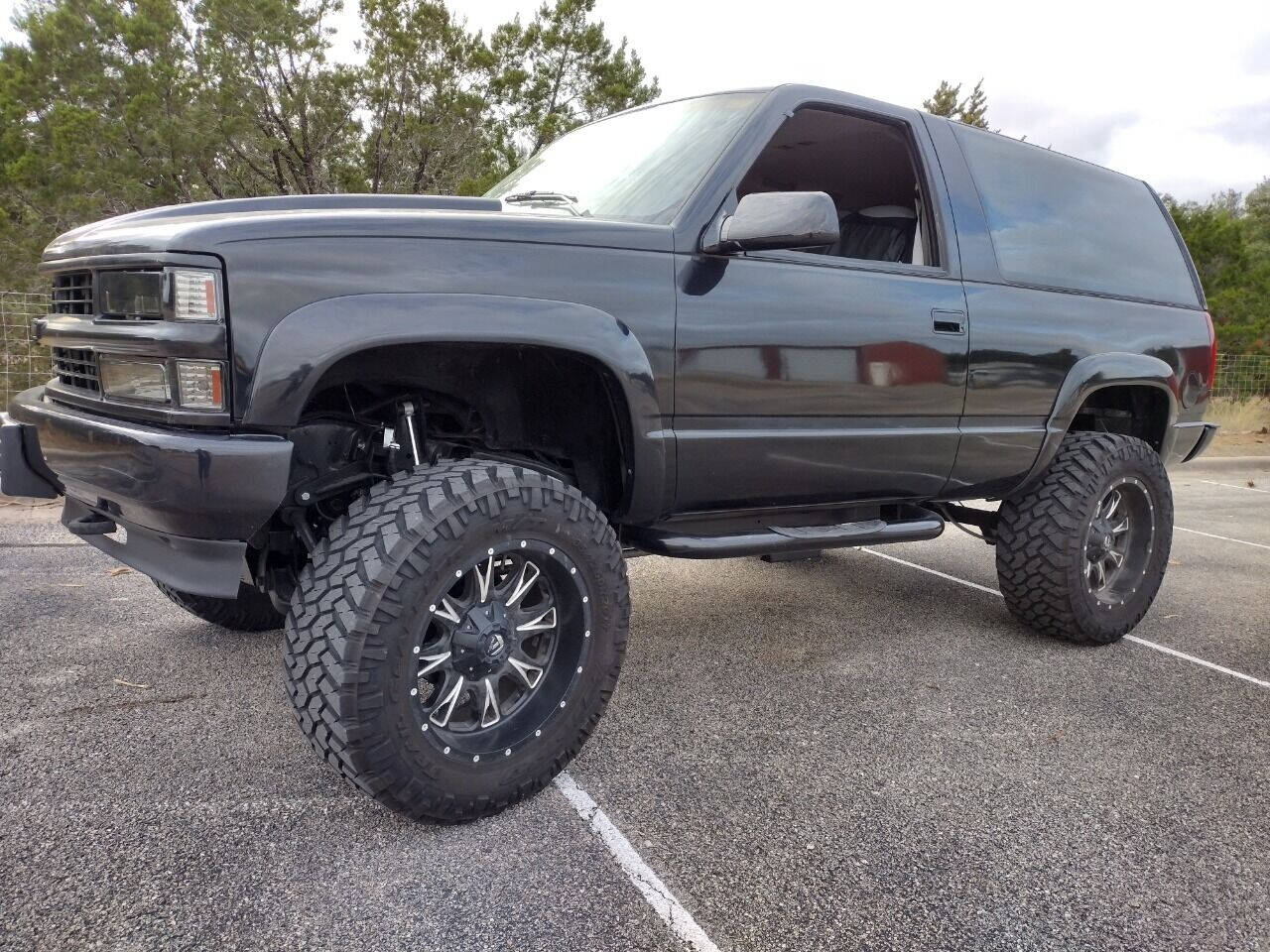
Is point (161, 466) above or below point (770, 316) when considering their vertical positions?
below

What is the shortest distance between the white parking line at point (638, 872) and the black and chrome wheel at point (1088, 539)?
214 centimetres

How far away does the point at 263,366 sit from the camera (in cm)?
186

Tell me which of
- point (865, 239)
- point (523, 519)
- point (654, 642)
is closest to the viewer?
point (523, 519)

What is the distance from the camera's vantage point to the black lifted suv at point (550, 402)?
6.27 ft

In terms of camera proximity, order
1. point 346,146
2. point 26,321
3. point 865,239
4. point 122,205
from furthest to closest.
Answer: point 346,146, point 122,205, point 26,321, point 865,239

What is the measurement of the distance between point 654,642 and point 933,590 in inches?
67.5

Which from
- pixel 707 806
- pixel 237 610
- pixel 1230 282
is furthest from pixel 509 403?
pixel 1230 282

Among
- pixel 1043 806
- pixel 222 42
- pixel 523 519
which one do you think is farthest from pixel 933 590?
pixel 222 42

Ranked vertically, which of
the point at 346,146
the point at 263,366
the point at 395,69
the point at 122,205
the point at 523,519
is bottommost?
the point at 523,519

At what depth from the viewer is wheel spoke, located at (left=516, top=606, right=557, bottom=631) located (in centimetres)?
223

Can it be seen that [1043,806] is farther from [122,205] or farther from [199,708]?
[122,205]

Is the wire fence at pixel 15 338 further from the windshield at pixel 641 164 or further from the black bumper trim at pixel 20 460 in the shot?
the windshield at pixel 641 164

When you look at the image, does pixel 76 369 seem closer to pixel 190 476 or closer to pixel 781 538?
pixel 190 476

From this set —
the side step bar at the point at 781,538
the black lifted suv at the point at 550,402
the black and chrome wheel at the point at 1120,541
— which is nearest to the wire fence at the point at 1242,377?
the black and chrome wheel at the point at 1120,541
